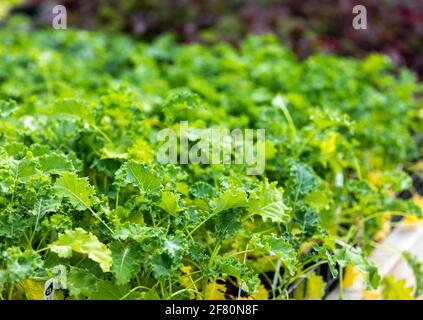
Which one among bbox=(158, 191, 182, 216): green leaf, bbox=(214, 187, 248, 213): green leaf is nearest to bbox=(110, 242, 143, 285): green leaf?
bbox=(158, 191, 182, 216): green leaf

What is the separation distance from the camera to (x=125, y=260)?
1810mm

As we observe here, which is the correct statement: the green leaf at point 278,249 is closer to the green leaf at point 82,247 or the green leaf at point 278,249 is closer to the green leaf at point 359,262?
the green leaf at point 359,262

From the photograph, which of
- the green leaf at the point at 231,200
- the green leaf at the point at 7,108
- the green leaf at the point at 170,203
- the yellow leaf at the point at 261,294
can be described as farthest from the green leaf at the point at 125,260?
the green leaf at the point at 7,108

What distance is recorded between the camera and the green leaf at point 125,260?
177 cm

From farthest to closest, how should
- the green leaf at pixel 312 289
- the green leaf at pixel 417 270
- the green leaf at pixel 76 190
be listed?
the green leaf at pixel 417 270 < the green leaf at pixel 312 289 < the green leaf at pixel 76 190

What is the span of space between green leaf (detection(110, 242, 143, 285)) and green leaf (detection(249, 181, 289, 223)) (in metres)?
0.33

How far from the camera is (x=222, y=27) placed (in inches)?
188

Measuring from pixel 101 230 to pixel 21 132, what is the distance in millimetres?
608

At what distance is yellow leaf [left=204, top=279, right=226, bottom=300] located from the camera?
2.01m

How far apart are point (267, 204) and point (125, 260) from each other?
0.42m

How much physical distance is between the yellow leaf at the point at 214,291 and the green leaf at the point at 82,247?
34 cm

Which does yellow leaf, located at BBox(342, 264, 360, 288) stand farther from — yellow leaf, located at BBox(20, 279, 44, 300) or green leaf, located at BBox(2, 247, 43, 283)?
green leaf, located at BBox(2, 247, 43, 283)

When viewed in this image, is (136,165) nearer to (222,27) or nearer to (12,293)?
(12,293)

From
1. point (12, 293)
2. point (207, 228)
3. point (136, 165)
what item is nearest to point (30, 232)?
point (12, 293)
